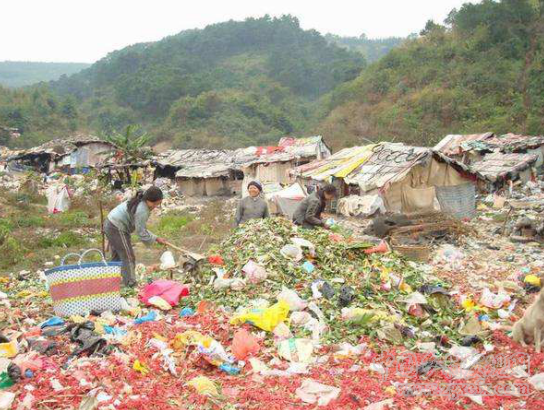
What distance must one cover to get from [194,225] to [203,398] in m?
11.9

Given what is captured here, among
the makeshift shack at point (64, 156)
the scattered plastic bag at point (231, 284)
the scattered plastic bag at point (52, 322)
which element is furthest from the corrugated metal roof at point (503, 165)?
the makeshift shack at point (64, 156)

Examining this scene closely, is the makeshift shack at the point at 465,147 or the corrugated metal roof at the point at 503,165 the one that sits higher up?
the makeshift shack at the point at 465,147

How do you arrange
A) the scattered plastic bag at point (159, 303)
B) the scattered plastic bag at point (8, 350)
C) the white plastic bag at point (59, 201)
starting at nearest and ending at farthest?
the scattered plastic bag at point (8, 350), the scattered plastic bag at point (159, 303), the white plastic bag at point (59, 201)

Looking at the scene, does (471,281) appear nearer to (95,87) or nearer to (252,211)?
(252,211)

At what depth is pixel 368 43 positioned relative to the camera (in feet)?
371

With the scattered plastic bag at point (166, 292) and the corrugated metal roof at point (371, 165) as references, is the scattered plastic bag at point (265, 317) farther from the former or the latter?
the corrugated metal roof at point (371, 165)

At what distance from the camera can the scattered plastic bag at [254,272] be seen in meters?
5.61

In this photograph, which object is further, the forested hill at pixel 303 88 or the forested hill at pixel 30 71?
the forested hill at pixel 30 71

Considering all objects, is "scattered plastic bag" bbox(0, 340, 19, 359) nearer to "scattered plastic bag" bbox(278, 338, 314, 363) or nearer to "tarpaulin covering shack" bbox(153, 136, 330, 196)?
"scattered plastic bag" bbox(278, 338, 314, 363)

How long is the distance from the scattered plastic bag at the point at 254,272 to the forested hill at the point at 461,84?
24.4m

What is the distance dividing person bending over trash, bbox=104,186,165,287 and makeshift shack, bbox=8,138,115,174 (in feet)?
93.2

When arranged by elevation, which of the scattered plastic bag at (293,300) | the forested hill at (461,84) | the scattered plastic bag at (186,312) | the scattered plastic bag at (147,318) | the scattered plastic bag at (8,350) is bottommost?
the scattered plastic bag at (186,312)

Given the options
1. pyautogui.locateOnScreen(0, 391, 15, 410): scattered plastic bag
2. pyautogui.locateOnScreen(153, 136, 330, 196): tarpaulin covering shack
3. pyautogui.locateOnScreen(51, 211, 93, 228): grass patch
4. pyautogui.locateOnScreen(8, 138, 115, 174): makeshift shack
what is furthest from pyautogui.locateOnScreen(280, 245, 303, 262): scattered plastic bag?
pyautogui.locateOnScreen(8, 138, 115, 174): makeshift shack

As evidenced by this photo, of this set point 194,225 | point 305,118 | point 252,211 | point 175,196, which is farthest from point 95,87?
point 252,211
